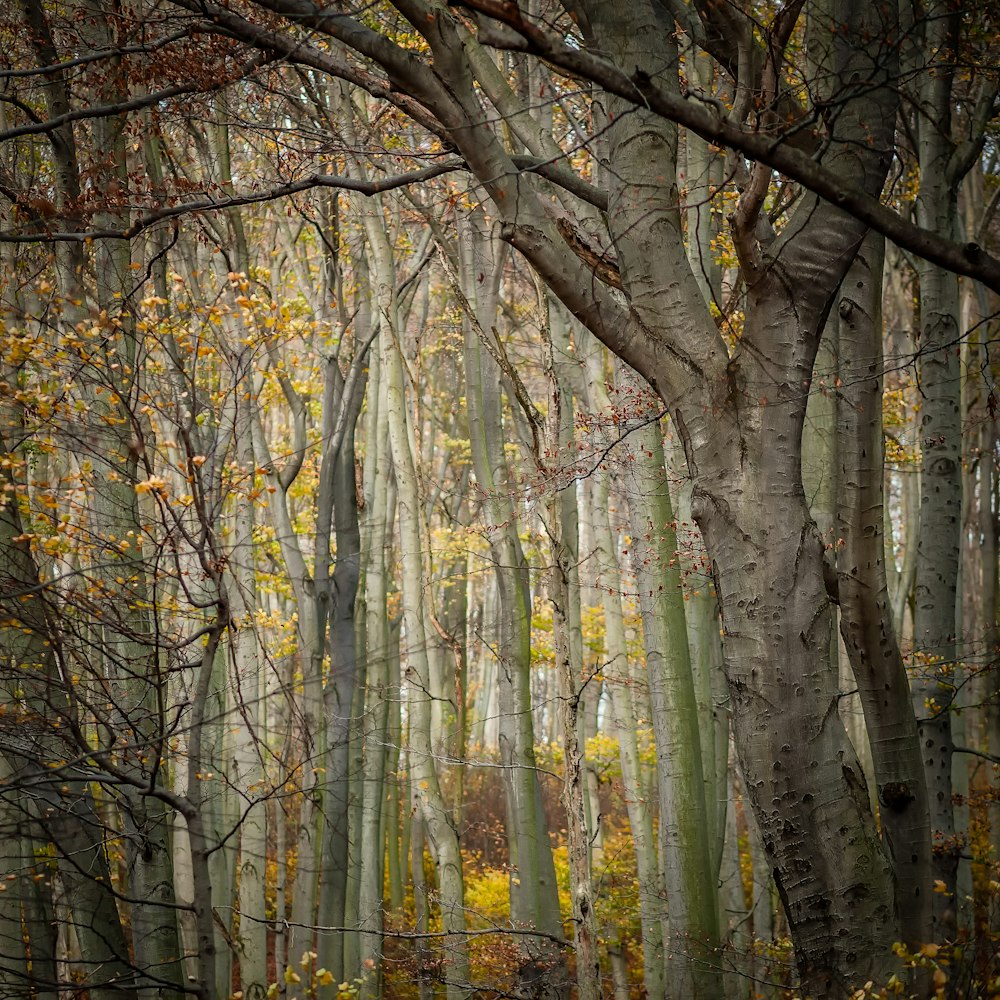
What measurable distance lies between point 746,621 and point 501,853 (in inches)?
749

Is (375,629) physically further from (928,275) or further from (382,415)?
(928,275)

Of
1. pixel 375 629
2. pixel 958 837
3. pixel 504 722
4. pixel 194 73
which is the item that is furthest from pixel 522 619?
pixel 194 73

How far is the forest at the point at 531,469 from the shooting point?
13.9ft

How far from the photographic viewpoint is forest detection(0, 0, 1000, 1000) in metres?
4.25

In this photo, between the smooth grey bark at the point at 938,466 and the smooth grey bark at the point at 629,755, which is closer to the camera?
the smooth grey bark at the point at 938,466

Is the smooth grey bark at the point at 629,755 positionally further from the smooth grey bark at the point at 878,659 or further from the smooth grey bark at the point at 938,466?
the smooth grey bark at the point at 878,659

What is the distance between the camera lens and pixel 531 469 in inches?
329

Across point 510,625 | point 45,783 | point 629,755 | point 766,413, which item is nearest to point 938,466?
point 766,413

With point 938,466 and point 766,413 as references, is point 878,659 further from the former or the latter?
point 938,466

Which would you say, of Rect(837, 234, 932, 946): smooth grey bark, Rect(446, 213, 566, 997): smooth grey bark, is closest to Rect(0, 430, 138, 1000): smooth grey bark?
Rect(446, 213, 566, 997): smooth grey bark

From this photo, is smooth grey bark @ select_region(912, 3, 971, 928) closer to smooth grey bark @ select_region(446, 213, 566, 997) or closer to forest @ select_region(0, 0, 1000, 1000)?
forest @ select_region(0, 0, 1000, 1000)

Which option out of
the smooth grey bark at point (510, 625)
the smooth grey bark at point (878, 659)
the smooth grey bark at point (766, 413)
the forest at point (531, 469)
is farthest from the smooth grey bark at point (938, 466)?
the smooth grey bark at point (510, 625)

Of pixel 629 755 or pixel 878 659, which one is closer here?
pixel 878 659

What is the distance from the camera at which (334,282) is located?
428 inches
